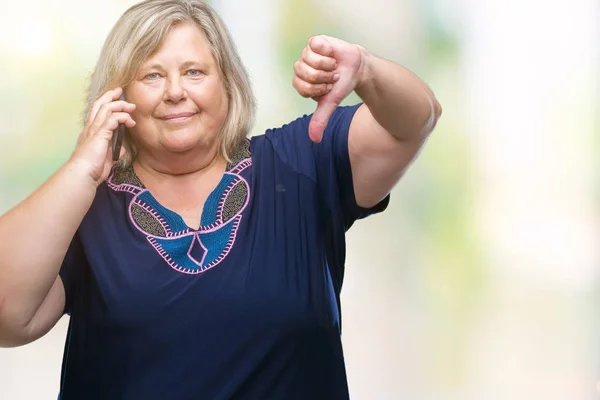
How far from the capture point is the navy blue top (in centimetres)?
142

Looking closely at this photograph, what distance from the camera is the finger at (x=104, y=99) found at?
1.51 meters

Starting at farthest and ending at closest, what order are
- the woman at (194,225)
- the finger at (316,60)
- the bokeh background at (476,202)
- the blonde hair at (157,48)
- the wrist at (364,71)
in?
the bokeh background at (476,202) < the blonde hair at (157,48) < the woman at (194,225) < the wrist at (364,71) < the finger at (316,60)

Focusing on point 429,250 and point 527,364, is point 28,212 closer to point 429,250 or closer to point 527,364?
point 429,250

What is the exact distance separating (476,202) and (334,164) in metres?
1.32

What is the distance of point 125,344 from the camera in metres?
1.44

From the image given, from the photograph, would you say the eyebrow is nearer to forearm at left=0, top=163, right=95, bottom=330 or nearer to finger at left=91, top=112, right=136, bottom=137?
finger at left=91, top=112, right=136, bottom=137

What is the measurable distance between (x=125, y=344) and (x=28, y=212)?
248mm

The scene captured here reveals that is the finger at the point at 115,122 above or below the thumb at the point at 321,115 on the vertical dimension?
above

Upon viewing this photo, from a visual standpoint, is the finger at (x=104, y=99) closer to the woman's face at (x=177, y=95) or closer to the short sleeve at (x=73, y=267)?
the woman's face at (x=177, y=95)

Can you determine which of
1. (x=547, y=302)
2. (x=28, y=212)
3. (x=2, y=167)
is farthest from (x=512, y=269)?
(x=28, y=212)

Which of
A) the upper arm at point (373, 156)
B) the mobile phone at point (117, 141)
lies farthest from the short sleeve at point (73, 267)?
the upper arm at point (373, 156)

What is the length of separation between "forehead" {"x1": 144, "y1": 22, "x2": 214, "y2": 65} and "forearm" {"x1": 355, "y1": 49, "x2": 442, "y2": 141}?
0.33 m

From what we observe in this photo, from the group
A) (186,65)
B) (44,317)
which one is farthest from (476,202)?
(44,317)

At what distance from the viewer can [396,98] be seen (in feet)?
4.45
